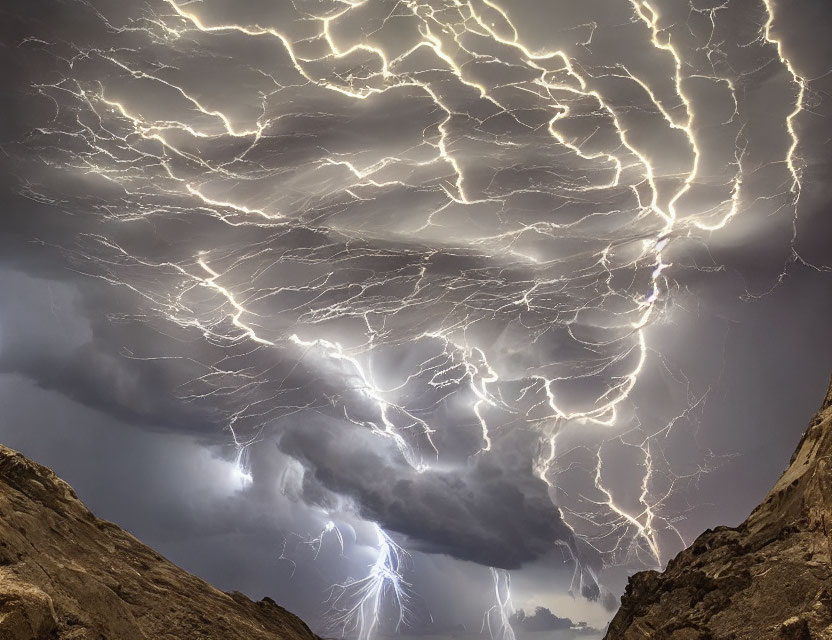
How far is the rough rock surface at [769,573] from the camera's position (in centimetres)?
299

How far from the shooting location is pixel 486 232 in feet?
27.7

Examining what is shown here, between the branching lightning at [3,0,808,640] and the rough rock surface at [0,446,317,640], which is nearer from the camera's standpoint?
the rough rock surface at [0,446,317,640]

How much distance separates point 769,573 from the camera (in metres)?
3.27

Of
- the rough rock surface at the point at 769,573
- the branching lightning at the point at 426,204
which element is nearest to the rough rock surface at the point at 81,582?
the rough rock surface at the point at 769,573

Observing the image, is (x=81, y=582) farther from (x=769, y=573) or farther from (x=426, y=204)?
(x=426, y=204)

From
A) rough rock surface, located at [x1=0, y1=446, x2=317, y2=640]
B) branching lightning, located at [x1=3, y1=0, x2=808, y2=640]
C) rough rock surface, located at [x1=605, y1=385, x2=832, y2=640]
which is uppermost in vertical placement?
branching lightning, located at [x1=3, y1=0, x2=808, y2=640]

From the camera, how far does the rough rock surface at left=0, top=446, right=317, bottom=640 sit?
3.08m

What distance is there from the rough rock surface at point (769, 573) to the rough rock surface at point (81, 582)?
2760mm

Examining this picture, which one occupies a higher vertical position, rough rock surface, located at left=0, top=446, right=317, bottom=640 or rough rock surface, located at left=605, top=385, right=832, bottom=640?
rough rock surface, located at left=605, top=385, right=832, bottom=640

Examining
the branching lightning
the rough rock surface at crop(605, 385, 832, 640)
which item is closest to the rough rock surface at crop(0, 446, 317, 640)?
the rough rock surface at crop(605, 385, 832, 640)

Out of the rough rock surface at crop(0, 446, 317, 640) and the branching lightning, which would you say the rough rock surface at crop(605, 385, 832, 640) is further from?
the branching lightning

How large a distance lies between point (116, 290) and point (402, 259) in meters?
3.98

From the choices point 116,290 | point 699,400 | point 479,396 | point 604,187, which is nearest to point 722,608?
point 604,187

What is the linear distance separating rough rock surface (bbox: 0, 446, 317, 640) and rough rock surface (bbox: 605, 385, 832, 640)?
276 cm
